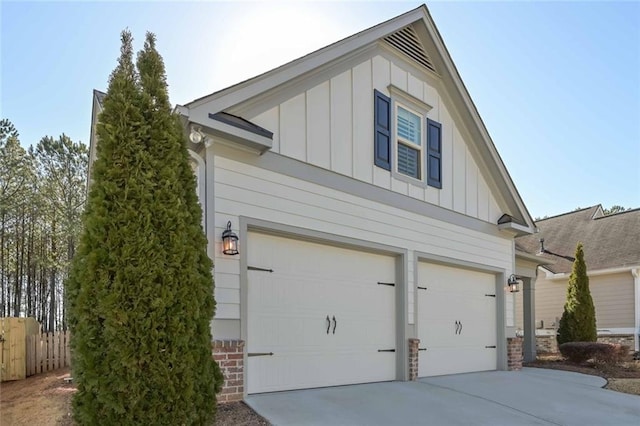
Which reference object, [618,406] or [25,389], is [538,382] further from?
[25,389]

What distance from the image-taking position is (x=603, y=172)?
17000 millimetres

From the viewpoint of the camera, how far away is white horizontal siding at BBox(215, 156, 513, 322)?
543cm

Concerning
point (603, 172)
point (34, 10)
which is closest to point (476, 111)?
point (34, 10)

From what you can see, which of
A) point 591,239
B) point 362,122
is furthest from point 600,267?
point 362,122

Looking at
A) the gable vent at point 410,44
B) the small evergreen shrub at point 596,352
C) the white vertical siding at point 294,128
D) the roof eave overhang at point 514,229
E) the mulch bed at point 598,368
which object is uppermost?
the gable vent at point 410,44

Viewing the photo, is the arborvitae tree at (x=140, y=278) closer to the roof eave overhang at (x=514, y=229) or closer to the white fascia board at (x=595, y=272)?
the roof eave overhang at (x=514, y=229)

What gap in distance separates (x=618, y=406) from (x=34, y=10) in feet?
33.4

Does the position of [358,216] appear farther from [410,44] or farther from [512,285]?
[512,285]

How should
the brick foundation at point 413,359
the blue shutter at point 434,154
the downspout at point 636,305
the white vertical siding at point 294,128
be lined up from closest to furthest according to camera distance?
the white vertical siding at point 294,128 < the brick foundation at point 413,359 < the blue shutter at point 434,154 < the downspout at point 636,305

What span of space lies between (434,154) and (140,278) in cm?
642

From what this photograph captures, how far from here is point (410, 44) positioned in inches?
334

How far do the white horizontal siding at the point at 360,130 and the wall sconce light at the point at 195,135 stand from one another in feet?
2.97

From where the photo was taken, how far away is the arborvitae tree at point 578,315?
1225 centimetres

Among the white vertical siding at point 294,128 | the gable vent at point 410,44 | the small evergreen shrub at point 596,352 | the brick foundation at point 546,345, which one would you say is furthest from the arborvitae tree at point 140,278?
the brick foundation at point 546,345
